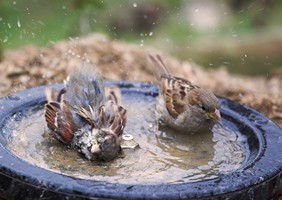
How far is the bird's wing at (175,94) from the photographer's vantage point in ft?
16.8

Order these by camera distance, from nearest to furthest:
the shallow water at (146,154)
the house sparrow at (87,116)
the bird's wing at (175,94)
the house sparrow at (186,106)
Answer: the shallow water at (146,154), the house sparrow at (87,116), the house sparrow at (186,106), the bird's wing at (175,94)

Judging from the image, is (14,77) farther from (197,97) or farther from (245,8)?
(245,8)

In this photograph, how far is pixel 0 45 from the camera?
775cm

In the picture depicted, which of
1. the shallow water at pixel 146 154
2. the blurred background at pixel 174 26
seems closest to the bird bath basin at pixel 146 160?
the shallow water at pixel 146 154

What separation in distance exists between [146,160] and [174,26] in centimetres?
515

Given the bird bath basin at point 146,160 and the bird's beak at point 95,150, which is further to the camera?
the bird's beak at point 95,150

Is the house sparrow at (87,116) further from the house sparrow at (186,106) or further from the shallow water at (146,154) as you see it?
the house sparrow at (186,106)

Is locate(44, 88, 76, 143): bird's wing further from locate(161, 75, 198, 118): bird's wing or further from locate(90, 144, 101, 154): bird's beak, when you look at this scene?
locate(161, 75, 198, 118): bird's wing

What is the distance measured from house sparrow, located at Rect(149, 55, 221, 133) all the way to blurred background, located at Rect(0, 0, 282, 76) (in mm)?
2699

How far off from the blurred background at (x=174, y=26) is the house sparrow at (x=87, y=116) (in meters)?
3.10

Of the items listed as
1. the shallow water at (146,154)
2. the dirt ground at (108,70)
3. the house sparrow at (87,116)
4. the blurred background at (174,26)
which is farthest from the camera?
the blurred background at (174,26)

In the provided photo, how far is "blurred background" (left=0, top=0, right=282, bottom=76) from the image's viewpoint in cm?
812

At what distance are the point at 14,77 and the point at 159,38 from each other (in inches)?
114

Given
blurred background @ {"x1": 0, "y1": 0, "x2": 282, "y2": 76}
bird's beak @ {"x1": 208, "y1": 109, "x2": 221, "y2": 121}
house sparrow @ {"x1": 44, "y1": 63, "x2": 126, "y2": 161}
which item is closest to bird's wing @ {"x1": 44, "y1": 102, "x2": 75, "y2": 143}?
house sparrow @ {"x1": 44, "y1": 63, "x2": 126, "y2": 161}
